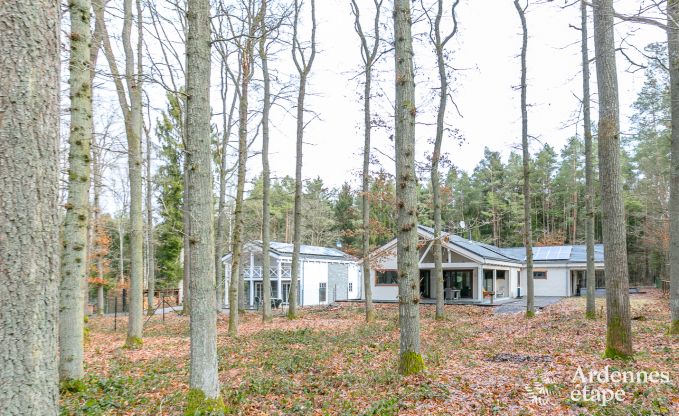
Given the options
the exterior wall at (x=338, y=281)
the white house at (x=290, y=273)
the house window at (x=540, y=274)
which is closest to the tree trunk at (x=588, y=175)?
the white house at (x=290, y=273)

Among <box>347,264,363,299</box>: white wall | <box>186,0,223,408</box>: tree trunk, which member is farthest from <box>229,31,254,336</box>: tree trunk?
<box>347,264,363,299</box>: white wall

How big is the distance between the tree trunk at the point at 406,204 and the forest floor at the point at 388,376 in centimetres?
49

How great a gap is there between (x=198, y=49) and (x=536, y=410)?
5366 mm

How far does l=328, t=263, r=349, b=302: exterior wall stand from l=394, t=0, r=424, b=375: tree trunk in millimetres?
24435

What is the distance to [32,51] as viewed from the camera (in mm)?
2227

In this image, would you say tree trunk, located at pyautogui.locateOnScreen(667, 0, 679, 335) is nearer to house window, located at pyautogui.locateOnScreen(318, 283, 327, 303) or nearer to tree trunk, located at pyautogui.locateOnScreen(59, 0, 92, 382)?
tree trunk, located at pyautogui.locateOnScreen(59, 0, 92, 382)

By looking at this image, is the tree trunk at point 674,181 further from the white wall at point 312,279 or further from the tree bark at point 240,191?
the white wall at point 312,279

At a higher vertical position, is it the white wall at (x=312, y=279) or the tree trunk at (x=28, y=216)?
the tree trunk at (x=28, y=216)

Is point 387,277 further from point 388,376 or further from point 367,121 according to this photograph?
point 388,376

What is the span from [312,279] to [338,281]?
3.71 metres

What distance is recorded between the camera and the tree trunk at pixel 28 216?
6.89 feet

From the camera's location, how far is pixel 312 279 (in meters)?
28.6

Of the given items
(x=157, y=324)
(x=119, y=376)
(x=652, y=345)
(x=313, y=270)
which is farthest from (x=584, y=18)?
(x=313, y=270)

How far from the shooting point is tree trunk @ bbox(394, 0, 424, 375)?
6.34m
